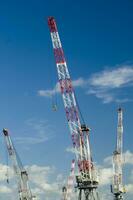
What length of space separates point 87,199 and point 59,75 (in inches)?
1889

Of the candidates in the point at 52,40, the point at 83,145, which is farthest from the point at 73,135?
the point at 52,40

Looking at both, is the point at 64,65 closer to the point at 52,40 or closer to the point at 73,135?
the point at 52,40

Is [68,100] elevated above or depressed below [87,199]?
above

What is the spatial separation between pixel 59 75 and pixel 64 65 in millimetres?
4109

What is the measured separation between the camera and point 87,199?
177 m

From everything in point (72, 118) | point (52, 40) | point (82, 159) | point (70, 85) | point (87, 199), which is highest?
point (52, 40)

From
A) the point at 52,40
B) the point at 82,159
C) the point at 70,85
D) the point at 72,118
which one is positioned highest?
the point at 52,40

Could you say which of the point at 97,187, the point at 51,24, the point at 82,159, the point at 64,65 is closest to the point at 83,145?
the point at 82,159

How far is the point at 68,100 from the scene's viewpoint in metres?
171

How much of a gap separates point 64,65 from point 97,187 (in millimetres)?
49084

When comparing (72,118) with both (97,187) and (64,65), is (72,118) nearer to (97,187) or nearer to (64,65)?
(64,65)

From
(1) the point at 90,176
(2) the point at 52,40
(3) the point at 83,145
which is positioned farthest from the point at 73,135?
(2) the point at 52,40

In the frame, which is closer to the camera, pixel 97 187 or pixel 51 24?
pixel 51 24

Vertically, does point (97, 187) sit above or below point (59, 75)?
below
